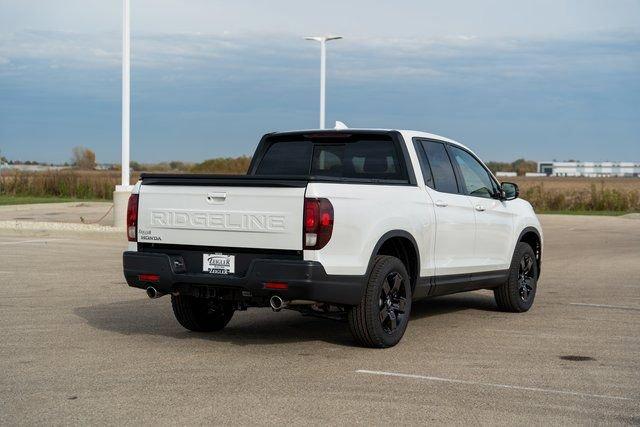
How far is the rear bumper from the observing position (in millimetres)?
8594

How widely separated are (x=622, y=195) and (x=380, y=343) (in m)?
34.0

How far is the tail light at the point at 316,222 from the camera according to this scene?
8586 mm

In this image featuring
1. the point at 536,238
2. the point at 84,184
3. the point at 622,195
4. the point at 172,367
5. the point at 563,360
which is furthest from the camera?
the point at 84,184

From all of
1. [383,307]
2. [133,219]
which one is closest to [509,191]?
[383,307]

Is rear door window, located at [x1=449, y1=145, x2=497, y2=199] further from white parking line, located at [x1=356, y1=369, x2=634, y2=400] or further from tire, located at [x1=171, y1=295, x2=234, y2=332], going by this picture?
white parking line, located at [x1=356, y1=369, x2=634, y2=400]

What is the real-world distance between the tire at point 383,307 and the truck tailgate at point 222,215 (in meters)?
0.89

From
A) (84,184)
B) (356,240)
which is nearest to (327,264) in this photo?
(356,240)

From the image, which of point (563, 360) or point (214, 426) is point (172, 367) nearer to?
point (214, 426)

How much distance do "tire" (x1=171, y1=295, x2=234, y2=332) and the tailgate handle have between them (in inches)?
49.9

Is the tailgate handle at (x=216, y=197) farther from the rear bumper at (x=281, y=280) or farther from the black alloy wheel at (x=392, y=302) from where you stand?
the black alloy wheel at (x=392, y=302)

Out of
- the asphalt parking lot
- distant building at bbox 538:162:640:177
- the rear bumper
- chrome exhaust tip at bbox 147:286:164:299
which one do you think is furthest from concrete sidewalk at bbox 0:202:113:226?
distant building at bbox 538:162:640:177

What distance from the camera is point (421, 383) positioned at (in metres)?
7.88

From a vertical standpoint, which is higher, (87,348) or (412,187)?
(412,187)

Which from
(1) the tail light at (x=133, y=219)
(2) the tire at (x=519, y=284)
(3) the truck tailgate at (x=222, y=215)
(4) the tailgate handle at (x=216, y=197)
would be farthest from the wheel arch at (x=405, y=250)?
(2) the tire at (x=519, y=284)
